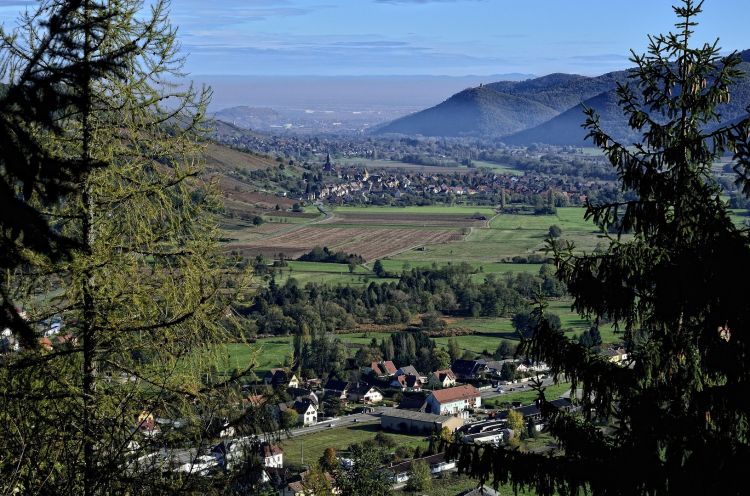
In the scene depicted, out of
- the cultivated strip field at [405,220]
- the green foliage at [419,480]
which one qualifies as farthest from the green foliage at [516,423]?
the cultivated strip field at [405,220]

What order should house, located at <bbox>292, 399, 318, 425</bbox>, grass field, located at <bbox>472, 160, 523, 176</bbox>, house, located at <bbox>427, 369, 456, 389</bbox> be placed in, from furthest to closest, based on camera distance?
grass field, located at <bbox>472, 160, 523, 176</bbox> → house, located at <bbox>427, 369, 456, 389</bbox> → house, located at <bbox>292, 399, 318, 425</bbox>

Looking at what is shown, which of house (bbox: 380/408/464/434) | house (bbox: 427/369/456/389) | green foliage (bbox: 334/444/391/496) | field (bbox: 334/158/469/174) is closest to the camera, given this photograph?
green foliage (bbox: 334/444/391/496)

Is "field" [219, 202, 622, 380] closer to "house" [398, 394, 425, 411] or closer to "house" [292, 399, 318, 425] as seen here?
"house" [292, 399, 318, 425]

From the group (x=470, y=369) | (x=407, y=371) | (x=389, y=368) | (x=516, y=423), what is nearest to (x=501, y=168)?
(x=407, y=371)

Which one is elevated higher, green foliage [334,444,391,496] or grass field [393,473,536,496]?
green foliage [334,444,391,496]

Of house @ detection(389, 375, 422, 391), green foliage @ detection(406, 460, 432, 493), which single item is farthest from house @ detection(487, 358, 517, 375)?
green foliage @ detection(406, 460, 432, 493)

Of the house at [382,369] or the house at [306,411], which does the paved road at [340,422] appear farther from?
the house at [382,369]

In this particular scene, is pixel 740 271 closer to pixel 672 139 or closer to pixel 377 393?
pixel 672 139

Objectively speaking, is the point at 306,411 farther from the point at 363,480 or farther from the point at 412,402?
the point at 363,480
